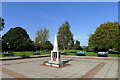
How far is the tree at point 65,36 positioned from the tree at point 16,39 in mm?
15269

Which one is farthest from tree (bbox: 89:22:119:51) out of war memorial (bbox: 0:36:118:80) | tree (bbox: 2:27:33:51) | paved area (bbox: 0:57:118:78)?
tree (bbox: 2:27:33:51)

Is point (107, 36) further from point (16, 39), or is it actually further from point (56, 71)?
point (16, 39)

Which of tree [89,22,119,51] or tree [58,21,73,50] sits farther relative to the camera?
tree [58,21,73,50]

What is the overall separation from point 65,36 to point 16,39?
76.4ft

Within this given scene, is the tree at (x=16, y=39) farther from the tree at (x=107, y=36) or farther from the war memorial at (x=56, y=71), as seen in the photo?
the war memorial at (x=56, y=71)

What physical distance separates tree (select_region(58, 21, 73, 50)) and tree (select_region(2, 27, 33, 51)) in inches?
601

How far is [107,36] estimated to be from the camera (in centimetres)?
2648

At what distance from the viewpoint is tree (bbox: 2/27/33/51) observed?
4494 centimetres

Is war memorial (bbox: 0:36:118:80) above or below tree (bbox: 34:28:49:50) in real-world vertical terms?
below

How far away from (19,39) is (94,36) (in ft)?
114

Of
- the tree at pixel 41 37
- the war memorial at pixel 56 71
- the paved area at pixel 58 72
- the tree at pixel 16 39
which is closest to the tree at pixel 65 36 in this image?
the tree at pixel 41 37

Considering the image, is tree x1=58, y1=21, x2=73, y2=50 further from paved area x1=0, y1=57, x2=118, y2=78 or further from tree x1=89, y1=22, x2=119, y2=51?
paved area x1=0, y1=57, x2=118, y2=78

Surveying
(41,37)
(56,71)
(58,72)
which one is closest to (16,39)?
(41,37)

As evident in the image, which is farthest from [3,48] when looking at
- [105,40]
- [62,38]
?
[105,40]
